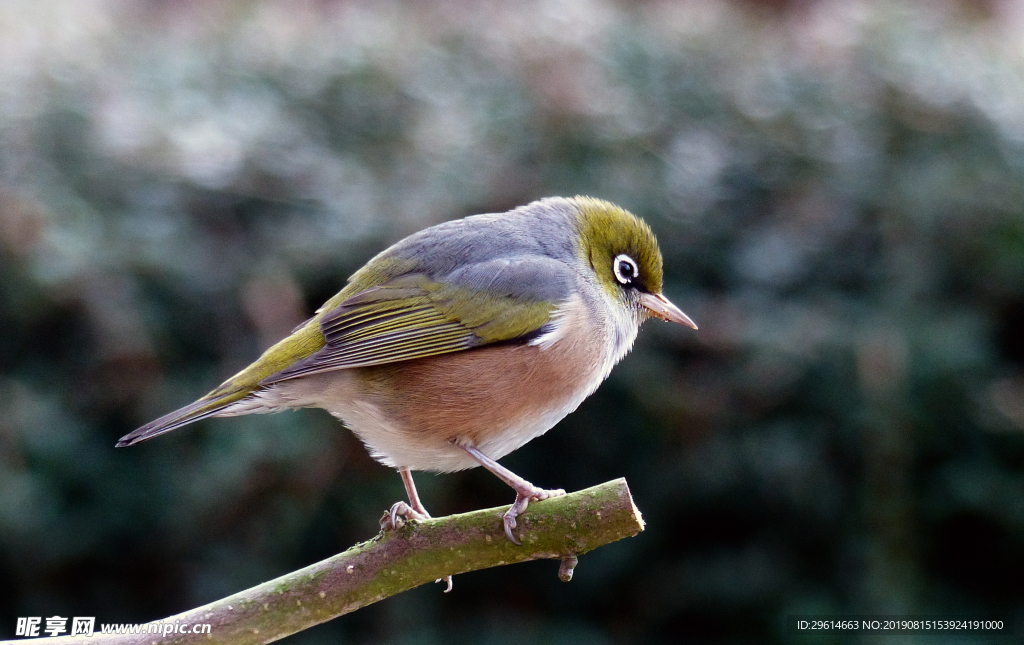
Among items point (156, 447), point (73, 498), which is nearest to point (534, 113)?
point (156, 447)

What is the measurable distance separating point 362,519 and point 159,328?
148cm

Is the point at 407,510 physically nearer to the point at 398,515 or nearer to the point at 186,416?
the point at 398,515

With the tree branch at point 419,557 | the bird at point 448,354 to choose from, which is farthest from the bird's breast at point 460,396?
the tree branch at point 419,557

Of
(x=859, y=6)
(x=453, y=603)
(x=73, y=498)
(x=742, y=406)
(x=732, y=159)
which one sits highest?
(x=859, y=6)

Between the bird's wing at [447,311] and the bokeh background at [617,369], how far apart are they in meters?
1.64

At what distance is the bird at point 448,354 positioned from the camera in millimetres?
2859

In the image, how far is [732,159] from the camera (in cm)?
547

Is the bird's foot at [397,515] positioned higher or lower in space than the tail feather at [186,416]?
lower

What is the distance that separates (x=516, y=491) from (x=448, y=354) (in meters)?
0.52

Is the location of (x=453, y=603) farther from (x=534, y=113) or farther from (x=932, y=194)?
(x=932, y=194)

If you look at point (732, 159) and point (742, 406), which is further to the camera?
point (732, 159)

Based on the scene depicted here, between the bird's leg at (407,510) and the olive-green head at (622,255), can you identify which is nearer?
the bird's leg at (407,510)

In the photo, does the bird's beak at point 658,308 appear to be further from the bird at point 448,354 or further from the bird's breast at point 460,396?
the bird's breast at point 460,396

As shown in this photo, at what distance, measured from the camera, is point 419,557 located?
2.47m
